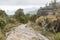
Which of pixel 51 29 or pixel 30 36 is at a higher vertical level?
pixel 30 36

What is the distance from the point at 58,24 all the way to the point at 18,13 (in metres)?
15.3

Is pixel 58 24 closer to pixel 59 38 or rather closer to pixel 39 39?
pixel 59 38

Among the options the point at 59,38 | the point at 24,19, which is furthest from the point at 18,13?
the point at 59,38

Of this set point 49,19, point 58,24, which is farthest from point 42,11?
point 58,24

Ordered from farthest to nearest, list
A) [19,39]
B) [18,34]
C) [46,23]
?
[46,23], [18,34], [19,39]

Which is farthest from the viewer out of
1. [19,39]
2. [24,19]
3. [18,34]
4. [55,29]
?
[24,19]

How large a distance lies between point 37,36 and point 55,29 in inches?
260

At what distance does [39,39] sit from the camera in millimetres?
13492

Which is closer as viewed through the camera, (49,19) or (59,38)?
(59,38)

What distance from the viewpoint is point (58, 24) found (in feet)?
67.3

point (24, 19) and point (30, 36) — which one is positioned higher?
point (30, 36)

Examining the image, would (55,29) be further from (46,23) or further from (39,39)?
(39,39)

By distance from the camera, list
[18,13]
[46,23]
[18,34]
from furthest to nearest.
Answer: [18,13] → [46,23] → [18,34]

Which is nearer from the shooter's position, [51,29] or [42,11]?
[51,29]
